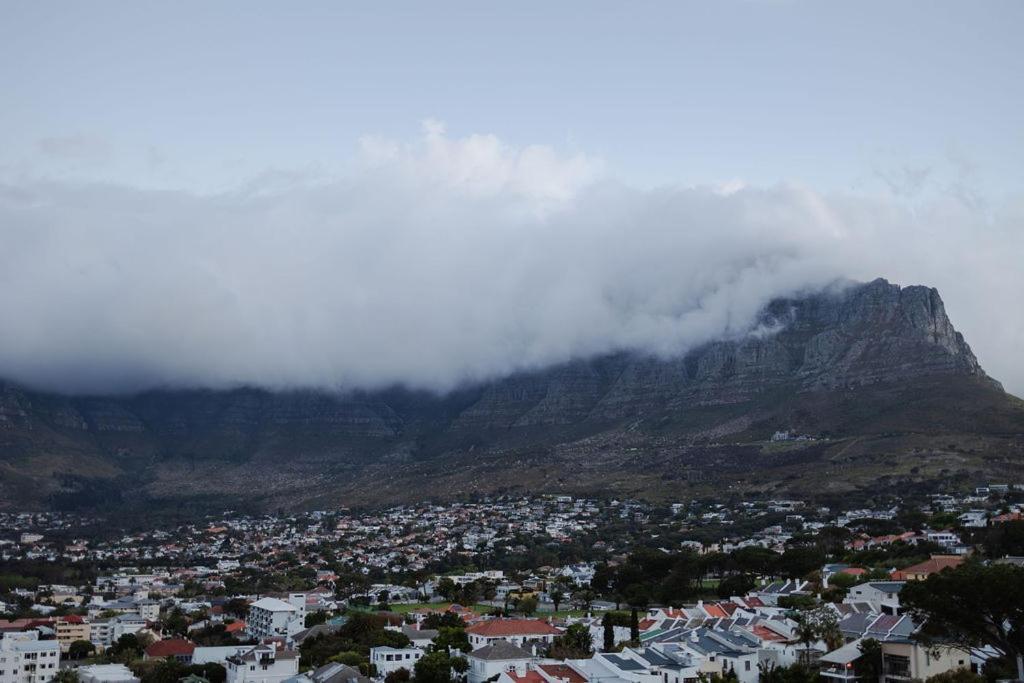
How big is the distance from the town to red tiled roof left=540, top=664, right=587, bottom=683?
12 cm

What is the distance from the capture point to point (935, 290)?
484ft

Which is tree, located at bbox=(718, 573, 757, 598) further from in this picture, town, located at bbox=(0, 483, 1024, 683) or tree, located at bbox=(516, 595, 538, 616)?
tree, located at bbox=(516, 595, 538, 616)

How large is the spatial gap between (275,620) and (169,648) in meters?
9.47

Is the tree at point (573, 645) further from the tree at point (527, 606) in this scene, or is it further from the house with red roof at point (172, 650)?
the house with red roof at point (172, 650)

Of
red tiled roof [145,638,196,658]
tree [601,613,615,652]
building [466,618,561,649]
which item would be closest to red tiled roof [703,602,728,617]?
tree [601,613,615,652]

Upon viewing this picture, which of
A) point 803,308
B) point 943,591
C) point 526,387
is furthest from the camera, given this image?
point 526,387

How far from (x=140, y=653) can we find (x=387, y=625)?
46.8 feet

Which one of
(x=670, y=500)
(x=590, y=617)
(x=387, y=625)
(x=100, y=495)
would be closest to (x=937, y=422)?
(x=670, y=500)

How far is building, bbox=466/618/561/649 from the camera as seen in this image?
183ft

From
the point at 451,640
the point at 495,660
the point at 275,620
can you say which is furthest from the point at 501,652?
the point at 275,620

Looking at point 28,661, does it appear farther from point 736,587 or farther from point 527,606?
point 736,587

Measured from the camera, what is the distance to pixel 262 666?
5300cm

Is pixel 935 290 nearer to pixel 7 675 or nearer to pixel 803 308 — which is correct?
pixel 803 308

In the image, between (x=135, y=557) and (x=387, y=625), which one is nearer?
(x=387, y=625)
